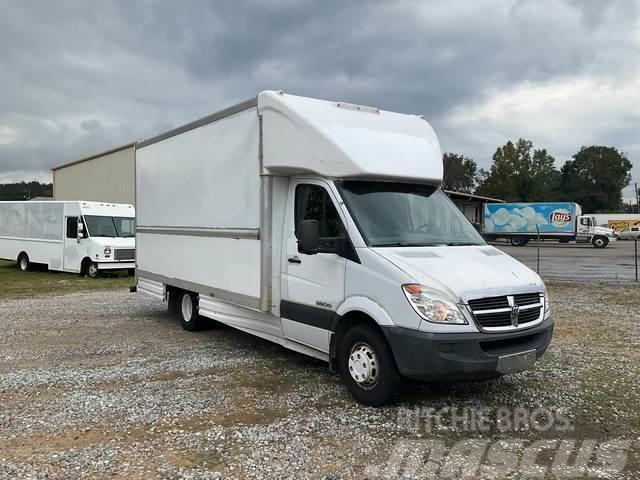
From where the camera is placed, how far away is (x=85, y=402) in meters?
5.36

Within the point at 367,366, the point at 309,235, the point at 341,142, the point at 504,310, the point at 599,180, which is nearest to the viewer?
the point at 504,310

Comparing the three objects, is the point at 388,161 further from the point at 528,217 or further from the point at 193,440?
the point at 528,217

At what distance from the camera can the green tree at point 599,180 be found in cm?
9488

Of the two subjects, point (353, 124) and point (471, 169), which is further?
point (471, 169)

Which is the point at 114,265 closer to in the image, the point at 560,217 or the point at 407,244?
the point at 407,244

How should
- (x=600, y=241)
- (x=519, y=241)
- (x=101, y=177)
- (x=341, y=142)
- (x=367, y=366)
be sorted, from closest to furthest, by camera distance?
(x=367, y=366)
(x=341, y=142)
(x=101, y=177)
(x=600, y=241)
(x=519, y=241)

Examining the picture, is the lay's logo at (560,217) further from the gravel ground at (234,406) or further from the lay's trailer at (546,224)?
the gravel ground at (234,406)

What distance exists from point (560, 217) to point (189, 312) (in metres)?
38.6

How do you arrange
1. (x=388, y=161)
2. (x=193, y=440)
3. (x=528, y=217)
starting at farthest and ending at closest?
(x=528, y=217) < (x=388, y=161) < (x=193, y=440)

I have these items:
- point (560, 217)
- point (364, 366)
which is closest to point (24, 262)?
point (364, 366)

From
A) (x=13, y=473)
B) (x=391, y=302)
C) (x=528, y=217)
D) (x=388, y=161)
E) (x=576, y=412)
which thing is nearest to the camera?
(x=13, y=473)

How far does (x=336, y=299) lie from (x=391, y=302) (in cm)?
79

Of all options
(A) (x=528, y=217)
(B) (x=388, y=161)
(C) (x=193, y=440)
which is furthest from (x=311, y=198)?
(A) (x=528, y=217)

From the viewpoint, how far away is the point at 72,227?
18.7 metres
